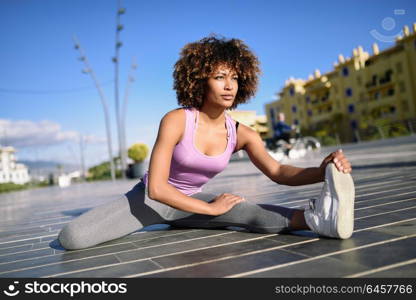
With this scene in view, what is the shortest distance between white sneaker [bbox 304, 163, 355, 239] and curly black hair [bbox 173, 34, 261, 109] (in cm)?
99

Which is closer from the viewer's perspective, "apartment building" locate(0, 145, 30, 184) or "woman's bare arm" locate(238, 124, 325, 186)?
"woman's bare arm" locate(238, 124, 325, 186)

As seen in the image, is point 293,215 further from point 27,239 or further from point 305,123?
point 305,123

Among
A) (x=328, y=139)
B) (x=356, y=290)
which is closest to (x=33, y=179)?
(x=328, y=139)

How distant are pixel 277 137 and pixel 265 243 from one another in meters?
10.8

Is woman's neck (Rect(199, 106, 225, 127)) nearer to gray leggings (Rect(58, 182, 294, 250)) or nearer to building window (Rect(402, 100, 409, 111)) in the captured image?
gray leggings (Rect(58, 182, 294, 250))

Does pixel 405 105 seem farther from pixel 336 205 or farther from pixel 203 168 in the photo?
pixel 336 205

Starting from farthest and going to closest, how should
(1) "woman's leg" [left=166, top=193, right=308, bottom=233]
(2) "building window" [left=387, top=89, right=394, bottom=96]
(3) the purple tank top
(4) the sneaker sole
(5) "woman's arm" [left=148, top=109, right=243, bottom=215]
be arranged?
(2) "building window" [left=387, top=89, right=394, bottom=96] < (3) the purple tank top < (1) "woman's leg" [left=166, top=193, right=308, bottom=233] < (5) "woman's arm" [left=148, top=109, right=243, bottom=215] < (4) the sneaker sole

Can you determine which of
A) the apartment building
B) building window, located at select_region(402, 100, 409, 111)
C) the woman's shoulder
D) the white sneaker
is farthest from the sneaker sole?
the apartment building

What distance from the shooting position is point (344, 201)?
1993 millimetres

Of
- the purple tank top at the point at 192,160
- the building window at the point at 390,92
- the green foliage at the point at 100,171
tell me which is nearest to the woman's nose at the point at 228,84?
the purple tank top at the point at 192,160

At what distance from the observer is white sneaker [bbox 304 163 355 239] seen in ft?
6.58

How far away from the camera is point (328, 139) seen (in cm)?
3947

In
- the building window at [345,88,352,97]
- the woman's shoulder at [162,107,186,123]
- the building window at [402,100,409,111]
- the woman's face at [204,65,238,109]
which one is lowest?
the woman's shoulder at [162,107,186,123]

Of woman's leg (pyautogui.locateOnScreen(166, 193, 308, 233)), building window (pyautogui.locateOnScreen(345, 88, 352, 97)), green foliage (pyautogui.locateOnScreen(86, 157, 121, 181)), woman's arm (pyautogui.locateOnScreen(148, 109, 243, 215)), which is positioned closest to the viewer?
woman's arm (pyautogui.locateOnScreen(148, 109, 243, 215))
